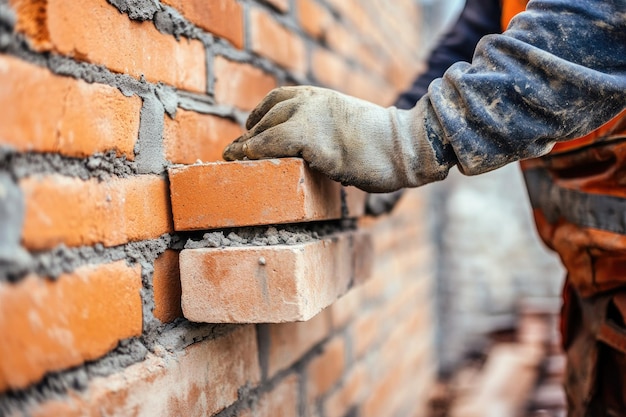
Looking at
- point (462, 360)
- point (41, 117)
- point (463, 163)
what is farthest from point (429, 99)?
point (462, 360)

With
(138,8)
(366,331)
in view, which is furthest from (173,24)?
(366,331)

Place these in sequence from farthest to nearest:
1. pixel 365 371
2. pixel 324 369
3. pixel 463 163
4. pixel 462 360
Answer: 1. pixel 462 360
2. pixel 365 371
3. pixel 324 369
4. pixel 463 163

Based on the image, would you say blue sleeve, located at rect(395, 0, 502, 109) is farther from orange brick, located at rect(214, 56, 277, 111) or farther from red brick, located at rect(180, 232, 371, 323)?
red brick, located at rect(180, 232, 371, 323)

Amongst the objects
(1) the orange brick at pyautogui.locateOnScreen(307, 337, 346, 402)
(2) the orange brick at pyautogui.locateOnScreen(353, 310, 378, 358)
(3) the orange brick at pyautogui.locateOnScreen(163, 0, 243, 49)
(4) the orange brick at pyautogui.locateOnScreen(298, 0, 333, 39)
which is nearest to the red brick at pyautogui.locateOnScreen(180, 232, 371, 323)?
(3) the orange brick at pyautogui.locateOnScreen(163, 0, 243, 49)

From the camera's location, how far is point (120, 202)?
0.77m

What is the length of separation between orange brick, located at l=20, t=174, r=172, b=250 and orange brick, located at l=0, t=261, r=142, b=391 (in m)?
0.04

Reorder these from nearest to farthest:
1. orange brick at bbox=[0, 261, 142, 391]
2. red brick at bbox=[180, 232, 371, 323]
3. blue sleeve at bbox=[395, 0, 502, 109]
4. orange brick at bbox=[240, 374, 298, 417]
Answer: orange brick at bbox=[0, 261, 142, 391]
red brick at bbox=[180, 232, 371, 323]
orange brick at bbox=[240, 374, 298, 417]
blue sleeve at bbox=[395, 0, 502, 109]

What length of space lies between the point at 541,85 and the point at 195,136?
57 cm

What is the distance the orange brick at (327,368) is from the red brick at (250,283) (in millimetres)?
570

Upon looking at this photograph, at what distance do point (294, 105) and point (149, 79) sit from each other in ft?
0.74

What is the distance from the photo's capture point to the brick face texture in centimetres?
62

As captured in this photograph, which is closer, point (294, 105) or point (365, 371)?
point (294, 105)

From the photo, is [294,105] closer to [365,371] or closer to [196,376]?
[196,376]

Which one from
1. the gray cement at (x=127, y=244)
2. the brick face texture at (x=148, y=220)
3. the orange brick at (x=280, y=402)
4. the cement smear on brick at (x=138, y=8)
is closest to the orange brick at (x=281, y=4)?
the brick face texture at (x=148, y=220)
